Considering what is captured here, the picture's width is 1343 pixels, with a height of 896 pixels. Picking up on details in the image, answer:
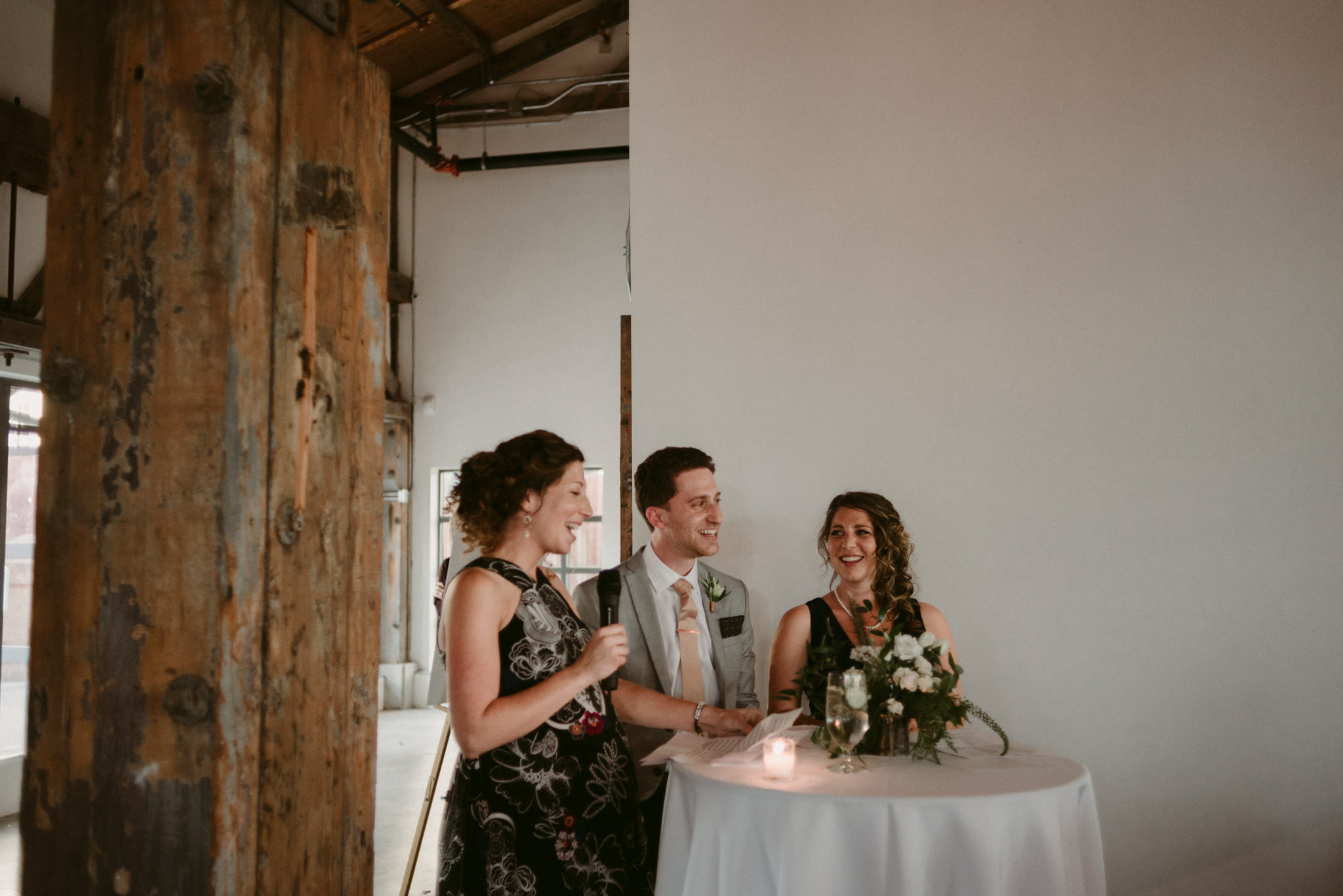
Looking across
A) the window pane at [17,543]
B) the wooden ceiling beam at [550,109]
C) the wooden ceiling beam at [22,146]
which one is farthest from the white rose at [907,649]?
the wooden ceiling beam at [550,109]

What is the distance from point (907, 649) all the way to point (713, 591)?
793 mm

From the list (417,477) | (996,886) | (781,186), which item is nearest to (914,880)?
(996,886)

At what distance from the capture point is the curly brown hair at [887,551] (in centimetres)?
285

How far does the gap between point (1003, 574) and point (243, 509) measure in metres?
2.97

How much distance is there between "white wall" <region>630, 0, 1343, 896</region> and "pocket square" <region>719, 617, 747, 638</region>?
65cm

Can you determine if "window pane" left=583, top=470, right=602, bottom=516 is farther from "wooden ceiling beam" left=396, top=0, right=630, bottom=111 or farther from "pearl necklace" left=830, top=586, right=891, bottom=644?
"pearl necklace" left=830, top=586, right=891, bottom=644

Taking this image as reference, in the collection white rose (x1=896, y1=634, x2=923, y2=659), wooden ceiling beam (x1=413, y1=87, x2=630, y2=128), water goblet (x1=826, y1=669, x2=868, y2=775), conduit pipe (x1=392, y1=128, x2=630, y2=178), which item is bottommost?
water goblet (x1=826, y1=669, x2=868, y2=775)

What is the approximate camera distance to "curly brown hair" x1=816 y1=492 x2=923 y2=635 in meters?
2.85

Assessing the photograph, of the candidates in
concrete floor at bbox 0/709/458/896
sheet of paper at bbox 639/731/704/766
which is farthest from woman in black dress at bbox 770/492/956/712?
concrete floor at bbox 0/709/458/896

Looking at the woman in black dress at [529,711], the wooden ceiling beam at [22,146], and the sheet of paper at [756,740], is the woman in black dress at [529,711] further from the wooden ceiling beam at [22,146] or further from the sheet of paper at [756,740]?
the wooden ceiling beam at [22,146]

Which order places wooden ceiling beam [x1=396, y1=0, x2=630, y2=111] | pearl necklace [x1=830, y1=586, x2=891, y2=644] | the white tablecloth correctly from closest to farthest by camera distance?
the white tablecloth → pearl necklace [x1=830, y1=586, x2=891, y2=644] → wooden ceiling beam [x1=396, y1=0, x2=630, y2=111]

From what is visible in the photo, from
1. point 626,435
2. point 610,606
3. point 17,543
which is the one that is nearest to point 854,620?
point 610,606

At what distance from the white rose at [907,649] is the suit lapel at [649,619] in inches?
31.0

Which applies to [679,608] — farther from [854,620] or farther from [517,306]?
[517,306]
